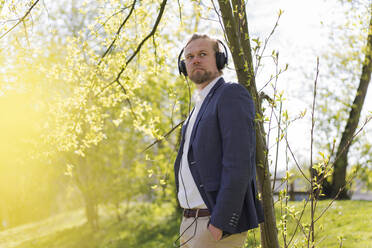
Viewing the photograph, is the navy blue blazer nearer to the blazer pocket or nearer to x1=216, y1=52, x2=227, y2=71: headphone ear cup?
the blazer pocket

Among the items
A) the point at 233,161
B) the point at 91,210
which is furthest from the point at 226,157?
the point at 91,210

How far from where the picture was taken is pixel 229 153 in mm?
2320

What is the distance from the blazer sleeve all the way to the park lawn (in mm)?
5019

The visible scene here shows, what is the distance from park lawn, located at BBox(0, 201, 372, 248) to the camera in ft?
26.1

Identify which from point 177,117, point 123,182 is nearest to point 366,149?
point 177,117

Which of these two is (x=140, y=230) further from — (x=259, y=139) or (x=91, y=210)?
(x=259, y=139)

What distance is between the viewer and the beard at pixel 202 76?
2.73 m

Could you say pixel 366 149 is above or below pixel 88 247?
above

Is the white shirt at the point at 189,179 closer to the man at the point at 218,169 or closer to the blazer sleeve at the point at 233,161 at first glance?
the man at the point at 218,169

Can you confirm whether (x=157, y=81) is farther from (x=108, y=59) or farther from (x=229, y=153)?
(x=229, y=153)

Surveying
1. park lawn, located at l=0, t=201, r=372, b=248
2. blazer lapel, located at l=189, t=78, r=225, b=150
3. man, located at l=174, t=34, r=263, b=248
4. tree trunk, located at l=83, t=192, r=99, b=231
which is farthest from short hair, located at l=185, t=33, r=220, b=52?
tree trunk, located at l=83, t=192, r=99, b=231

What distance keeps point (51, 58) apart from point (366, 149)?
384 inches

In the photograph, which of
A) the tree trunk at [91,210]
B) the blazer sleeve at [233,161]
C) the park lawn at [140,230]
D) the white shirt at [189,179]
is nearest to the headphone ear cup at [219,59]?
the white shirt at [189,179]

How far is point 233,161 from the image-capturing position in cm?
230
